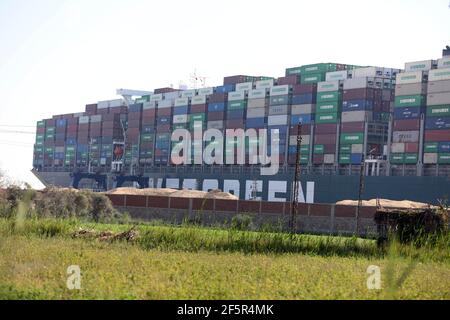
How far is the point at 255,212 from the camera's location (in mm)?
59312

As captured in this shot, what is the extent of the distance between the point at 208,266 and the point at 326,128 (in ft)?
202

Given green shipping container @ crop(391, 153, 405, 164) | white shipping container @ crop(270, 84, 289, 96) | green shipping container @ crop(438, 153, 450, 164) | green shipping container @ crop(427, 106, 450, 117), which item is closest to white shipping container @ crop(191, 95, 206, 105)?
white shipping container @ crop(270, 84, 289, 96)

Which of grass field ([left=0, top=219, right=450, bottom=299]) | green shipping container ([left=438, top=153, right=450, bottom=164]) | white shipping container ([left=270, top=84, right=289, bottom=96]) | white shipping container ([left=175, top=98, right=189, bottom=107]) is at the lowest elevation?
grass field ([left=0, top=219, right=450, bottom=299])

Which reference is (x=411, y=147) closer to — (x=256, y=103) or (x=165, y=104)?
(x=256, y=103)

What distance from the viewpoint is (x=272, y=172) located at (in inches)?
3204

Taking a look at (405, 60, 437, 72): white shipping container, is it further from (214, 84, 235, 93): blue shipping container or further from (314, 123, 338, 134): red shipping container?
(214, 84, 235, 93): blue shipping container

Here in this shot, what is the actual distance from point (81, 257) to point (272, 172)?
2639 inches

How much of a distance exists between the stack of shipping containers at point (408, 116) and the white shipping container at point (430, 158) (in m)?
1.21

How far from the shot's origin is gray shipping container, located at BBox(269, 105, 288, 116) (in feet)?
265

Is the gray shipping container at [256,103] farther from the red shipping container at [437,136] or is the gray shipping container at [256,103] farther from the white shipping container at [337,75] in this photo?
the red shipping container at [437,136]

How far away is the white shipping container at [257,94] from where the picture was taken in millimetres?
83619

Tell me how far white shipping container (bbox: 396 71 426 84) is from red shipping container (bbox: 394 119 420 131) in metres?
3.79

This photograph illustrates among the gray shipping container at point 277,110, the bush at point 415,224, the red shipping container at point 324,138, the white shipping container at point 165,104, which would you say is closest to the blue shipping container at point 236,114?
the gray shipping container at point 277,110
